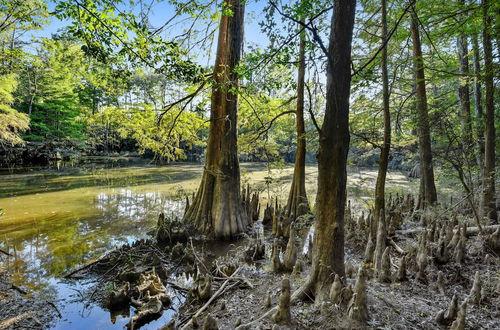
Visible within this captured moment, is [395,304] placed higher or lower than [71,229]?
higher

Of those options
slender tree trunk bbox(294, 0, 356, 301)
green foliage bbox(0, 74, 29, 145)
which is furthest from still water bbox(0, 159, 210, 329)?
green foliage bbox(0, 74, 29, 145)

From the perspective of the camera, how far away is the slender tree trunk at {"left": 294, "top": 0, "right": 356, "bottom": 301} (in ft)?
8.32

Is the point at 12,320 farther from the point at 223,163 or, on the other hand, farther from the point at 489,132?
the point at 489,132

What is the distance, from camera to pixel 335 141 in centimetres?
256

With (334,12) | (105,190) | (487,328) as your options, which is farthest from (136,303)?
(105,190)

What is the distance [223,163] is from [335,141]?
5.20 metres

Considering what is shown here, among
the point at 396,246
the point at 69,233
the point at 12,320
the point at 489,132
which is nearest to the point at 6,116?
the point at 69,233

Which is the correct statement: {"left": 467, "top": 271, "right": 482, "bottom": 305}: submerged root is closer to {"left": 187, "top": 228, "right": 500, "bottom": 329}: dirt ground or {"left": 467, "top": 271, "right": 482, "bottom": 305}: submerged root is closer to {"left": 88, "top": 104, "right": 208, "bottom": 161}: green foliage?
{"left": 187, "top": 228, "right": 500, "bottom": 329}: dirt ground

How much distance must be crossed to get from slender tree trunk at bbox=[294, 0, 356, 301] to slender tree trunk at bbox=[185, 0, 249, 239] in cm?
485

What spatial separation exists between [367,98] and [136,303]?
322 inches

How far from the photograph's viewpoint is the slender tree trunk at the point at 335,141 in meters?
2.54

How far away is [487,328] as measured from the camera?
244cm

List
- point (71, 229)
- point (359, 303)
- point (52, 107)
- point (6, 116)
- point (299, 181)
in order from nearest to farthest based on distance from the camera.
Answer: point (359, 303), point (71, 229), point (299, 181), point (6, 116), point (52, 107)

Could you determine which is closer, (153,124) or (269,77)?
(269,77)
